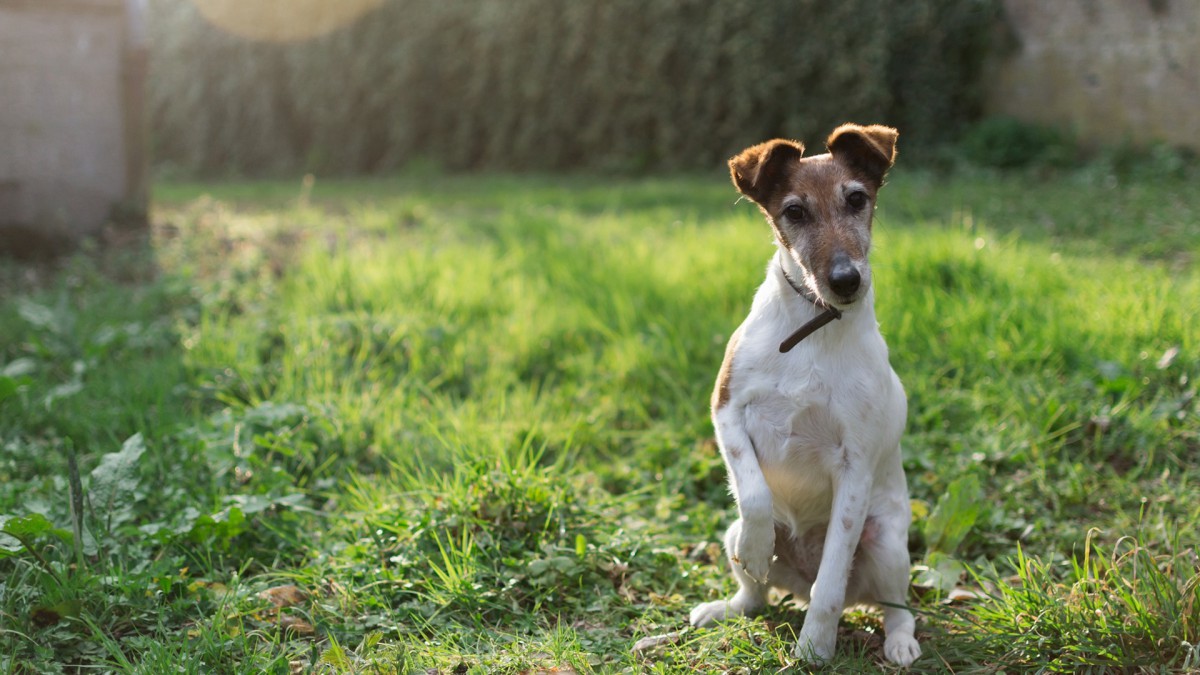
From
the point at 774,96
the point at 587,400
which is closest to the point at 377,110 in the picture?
the point at 774,96

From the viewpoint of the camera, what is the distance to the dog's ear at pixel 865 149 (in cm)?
271

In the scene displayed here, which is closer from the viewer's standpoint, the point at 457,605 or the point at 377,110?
the point at 457,605

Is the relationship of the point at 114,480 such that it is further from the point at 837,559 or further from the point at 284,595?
the point at 837,559

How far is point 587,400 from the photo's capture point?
458 centimetres

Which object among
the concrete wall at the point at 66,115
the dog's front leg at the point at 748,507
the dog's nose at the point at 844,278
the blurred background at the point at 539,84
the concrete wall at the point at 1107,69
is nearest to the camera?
the dog's nose at the point at 844,278

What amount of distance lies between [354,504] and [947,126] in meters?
7.56

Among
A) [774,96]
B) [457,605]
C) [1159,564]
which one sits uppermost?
[774,96]

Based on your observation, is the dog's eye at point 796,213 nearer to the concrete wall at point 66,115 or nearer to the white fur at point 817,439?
the white fur at point 817,439

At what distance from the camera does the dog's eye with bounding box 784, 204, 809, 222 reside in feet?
8.71

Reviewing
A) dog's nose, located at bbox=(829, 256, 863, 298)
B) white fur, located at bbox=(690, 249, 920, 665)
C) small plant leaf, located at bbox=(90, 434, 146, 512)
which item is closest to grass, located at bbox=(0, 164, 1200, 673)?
small plant leaf, located at bbox=(90, 434, 146, 512)

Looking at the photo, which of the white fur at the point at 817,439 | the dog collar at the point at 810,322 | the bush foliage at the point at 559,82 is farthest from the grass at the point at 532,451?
the bush foliage at the point at 559,82

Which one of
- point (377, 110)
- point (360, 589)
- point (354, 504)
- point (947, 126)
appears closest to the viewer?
point (360, 589)

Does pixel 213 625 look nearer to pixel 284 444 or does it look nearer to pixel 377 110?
pixel 284 444

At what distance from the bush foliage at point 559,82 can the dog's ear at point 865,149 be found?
6.61 m
